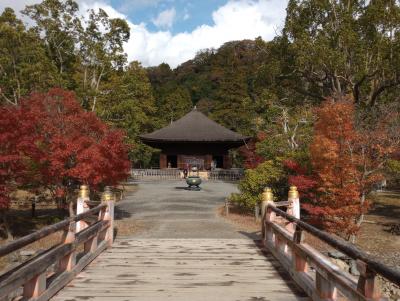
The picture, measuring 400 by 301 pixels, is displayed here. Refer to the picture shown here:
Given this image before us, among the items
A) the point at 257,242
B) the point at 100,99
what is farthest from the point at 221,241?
the point at 100,99

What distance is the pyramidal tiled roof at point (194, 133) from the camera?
39.1 meters

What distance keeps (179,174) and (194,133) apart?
472 centimetres

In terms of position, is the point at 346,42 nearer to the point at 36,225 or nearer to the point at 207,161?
the point at 36,225

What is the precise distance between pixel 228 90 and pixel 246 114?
5640 mm

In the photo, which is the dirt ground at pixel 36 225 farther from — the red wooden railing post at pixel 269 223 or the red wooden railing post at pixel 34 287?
the red wooden railing post at pixel 34 287

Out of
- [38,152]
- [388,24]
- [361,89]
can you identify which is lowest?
[38,152]

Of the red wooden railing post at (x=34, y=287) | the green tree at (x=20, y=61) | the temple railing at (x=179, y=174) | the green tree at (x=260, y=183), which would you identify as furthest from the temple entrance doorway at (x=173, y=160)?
the red wooden railing post at (x=34, y=287)

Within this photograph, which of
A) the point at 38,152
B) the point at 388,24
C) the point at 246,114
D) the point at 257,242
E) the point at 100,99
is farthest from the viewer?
the point at 246,114

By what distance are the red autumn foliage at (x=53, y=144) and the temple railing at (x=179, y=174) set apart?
23.9 m

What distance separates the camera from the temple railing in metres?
38.0

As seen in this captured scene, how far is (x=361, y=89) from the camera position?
2575cm

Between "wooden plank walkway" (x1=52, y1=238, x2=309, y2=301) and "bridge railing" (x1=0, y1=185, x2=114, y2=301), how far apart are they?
0.56 ft

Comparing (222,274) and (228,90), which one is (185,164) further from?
(222,274)

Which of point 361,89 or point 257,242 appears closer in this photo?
point 257,242
